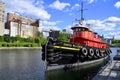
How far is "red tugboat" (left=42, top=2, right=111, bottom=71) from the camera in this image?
24.5 metres

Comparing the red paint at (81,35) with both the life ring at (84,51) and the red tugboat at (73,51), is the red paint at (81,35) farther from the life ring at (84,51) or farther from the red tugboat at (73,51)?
the life ring at (84,51)

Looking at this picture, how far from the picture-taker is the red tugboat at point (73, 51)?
24.5 meters

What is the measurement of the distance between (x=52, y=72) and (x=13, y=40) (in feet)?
279

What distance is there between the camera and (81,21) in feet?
112

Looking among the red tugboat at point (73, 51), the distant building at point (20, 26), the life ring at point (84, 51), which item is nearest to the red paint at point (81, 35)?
the red tugboat at point (73, 51)

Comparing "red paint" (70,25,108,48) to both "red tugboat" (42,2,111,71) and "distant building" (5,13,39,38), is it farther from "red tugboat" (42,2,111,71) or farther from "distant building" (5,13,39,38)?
"distant building" (5,13,39,38)

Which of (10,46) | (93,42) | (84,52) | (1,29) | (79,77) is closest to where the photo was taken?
(79,77)

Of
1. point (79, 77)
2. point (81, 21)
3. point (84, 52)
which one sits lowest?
point (79, 77)

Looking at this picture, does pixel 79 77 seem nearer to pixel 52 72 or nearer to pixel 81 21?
pixel 52 72

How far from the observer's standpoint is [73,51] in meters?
26.9

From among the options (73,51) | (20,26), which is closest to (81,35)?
(73,51)

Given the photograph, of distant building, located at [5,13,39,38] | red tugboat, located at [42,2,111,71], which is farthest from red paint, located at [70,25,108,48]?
distant building, located at [5,13,39,38]

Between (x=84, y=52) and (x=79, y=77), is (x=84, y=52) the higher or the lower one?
the higher one

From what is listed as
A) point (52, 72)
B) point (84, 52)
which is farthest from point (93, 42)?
point (52, 72)
